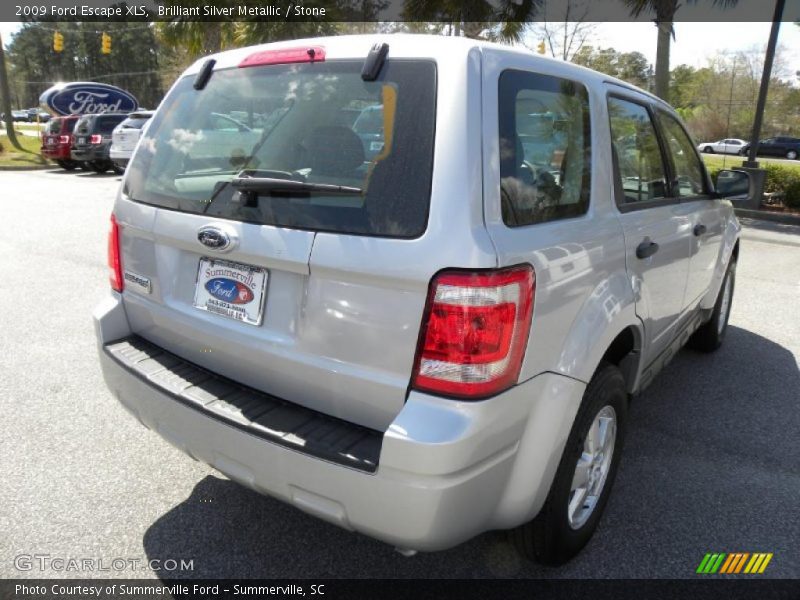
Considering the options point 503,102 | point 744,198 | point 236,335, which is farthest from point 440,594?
point 744,198

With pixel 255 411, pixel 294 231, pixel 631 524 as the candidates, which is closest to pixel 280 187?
pixel 294 231

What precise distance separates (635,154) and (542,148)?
3.03 feet

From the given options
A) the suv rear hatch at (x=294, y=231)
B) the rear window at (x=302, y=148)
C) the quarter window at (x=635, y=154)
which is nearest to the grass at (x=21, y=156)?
the rear window at (x=302, y=148)

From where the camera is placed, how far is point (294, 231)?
1.92m

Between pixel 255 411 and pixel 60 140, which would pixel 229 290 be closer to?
pixel 255 411

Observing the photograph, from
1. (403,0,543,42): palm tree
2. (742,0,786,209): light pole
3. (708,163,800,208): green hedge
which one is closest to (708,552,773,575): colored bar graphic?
(742,0,786,209): light pole

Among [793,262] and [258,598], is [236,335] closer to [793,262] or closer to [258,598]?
[258,598]

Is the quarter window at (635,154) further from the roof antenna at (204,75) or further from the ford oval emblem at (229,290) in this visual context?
the roof antenna at (204,75)

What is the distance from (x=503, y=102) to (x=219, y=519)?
2015 mm

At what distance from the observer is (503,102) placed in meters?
1.93

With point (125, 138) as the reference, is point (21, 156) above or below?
below

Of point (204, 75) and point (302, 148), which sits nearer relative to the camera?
point (302, 148)

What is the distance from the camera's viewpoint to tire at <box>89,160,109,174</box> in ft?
61.3

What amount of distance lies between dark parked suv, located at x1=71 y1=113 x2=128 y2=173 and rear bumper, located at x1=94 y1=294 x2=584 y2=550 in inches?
735
